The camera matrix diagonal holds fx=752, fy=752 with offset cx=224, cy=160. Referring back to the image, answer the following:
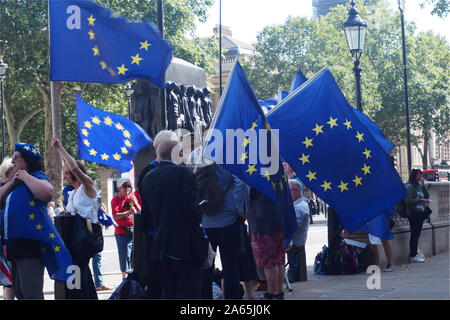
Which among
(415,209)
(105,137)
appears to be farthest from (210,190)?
(415,209)

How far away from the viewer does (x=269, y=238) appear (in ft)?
25.1

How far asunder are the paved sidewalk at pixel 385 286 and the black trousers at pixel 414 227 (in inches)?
43.1

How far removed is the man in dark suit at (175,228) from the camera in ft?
19.9

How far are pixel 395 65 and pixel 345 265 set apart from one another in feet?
162

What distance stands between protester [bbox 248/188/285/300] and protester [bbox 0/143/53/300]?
2114 mm

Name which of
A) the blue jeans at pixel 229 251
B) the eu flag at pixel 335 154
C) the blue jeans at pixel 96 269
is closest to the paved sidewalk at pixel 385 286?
the eu flag at pixel 335 154

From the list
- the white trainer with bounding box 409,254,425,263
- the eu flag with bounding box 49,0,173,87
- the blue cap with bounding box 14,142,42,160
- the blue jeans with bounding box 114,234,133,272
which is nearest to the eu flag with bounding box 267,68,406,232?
the eu flag with bounding box 49,0,173,87

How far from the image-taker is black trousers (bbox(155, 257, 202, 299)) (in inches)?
242

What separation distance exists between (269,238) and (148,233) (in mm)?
1495

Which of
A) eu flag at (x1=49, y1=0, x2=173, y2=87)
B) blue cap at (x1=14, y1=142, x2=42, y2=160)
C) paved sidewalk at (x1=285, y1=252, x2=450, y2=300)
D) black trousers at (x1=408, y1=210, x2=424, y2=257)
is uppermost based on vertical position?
eu flag at (x1=49, y1=0, x2=173, y2=87)

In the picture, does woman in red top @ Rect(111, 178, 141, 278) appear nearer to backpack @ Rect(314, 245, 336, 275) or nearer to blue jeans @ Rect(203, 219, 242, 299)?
backpack @ Rect(314, 245, 336, 275)

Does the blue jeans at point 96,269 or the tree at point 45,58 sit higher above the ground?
the tree at point 45,58

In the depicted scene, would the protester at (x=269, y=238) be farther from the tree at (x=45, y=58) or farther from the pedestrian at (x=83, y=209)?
the tree at (x=45, y=58)

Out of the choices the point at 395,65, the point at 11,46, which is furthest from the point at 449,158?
the point at 11,46
